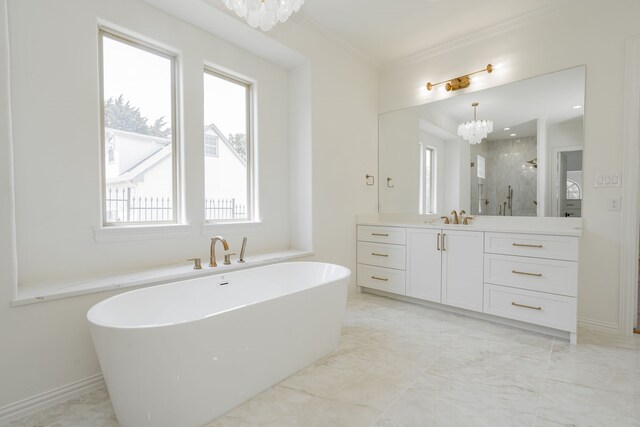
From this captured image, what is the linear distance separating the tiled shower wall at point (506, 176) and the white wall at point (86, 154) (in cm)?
143

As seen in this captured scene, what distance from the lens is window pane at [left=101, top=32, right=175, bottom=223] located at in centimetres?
222

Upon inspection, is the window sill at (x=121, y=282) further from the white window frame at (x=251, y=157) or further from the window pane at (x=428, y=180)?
the window pane at (x=428, y=180)

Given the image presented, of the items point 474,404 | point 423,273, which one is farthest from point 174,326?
point 423,273

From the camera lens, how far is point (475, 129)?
3188 millimetres

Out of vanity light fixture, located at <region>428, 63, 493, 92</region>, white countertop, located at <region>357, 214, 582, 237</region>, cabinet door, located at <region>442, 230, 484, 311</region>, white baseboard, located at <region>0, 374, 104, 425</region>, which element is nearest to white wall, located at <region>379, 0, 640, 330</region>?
white countertop, located at <region>357, 214, 582, 237</region>

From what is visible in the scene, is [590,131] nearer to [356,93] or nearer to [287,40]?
[356,93]

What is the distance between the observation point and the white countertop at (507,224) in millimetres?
2493

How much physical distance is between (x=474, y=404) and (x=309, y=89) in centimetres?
286

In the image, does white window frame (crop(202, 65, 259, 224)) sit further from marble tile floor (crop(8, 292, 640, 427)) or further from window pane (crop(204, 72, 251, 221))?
marble tile floor (crop(8, 292, 640, 427))

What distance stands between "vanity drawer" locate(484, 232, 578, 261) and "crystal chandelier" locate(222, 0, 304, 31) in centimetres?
231

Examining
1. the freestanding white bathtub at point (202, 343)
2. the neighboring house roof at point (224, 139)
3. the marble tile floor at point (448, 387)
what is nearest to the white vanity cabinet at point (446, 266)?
the marble tile floor at point (448, 387)

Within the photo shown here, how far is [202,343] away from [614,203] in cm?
309

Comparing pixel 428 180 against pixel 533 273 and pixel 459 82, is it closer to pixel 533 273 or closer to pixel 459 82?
pixel 459 82

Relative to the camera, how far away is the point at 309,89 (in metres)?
3.16
